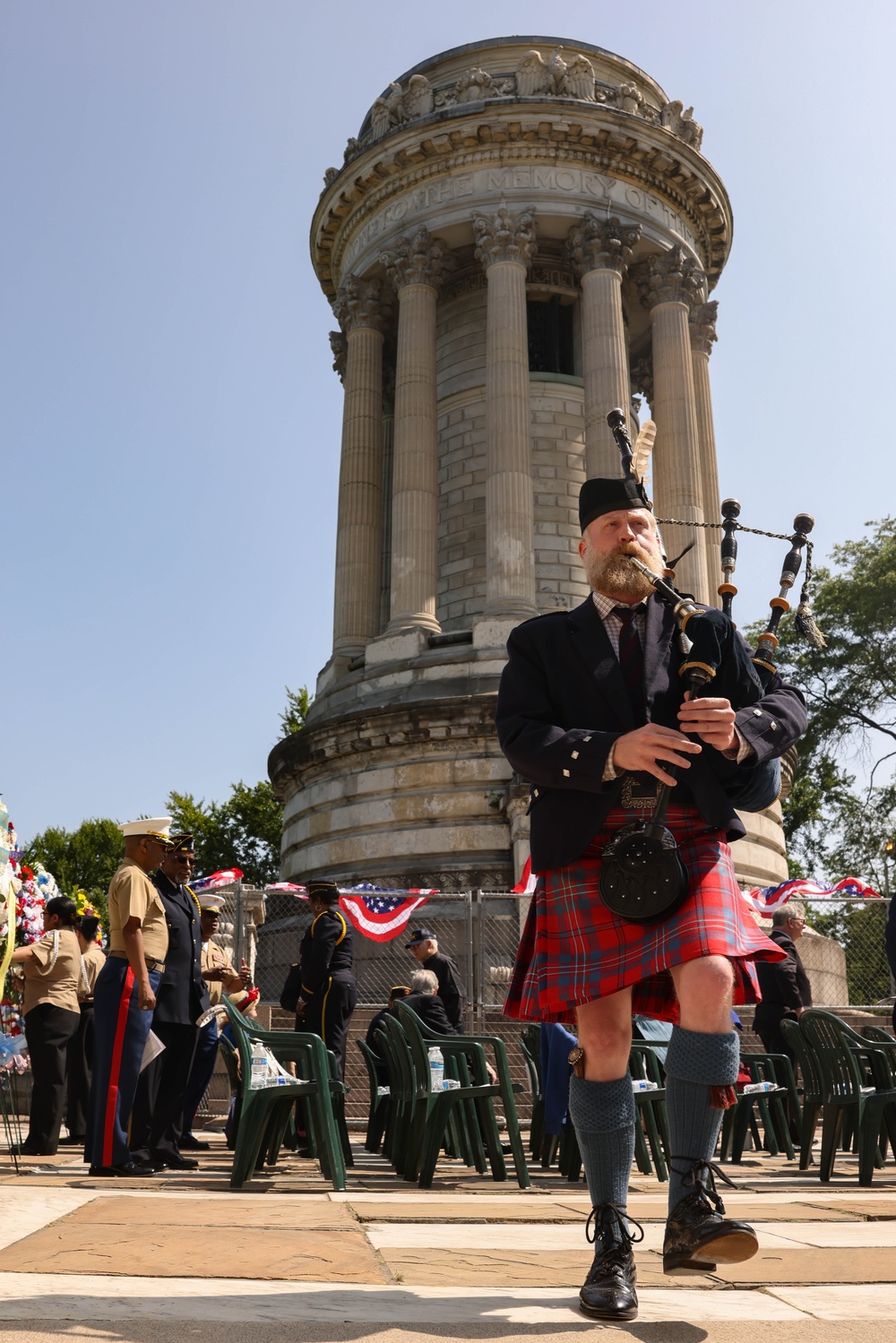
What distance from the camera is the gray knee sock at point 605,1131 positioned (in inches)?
148

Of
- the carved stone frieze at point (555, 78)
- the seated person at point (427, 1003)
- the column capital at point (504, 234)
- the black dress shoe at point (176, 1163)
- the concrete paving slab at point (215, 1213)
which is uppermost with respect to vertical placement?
the carved stone frieze at point (555, 78)

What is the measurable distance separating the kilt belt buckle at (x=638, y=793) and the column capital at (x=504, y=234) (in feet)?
82.4

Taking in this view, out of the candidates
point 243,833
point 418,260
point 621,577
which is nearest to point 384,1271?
point 621,577

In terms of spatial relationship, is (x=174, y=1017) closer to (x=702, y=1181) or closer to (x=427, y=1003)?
(x=427, y=1003)

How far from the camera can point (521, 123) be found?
27.6 metres

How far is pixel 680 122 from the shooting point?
30297 millimetres

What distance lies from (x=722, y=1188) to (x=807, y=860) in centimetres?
3720

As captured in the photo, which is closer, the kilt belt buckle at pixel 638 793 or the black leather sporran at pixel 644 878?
the black leather sporran at pixel 644 878

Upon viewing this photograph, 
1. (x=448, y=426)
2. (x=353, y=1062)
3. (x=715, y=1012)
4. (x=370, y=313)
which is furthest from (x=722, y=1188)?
(x=370, y=313)

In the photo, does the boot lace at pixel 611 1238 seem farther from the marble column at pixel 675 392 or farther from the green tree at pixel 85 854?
the green tree at pixel 85 854

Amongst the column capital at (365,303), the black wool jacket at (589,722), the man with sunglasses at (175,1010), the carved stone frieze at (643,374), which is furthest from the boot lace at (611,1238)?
the carved stone frieze at (643,374)

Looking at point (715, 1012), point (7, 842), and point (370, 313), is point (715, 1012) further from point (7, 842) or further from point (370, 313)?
point (370, 313)

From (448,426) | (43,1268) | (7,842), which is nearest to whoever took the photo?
(43,1268)

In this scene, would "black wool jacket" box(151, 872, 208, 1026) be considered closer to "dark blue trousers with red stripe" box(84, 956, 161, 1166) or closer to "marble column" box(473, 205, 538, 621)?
"dark blue trousers with red stripe" box(84, 956, 161, 1166)
